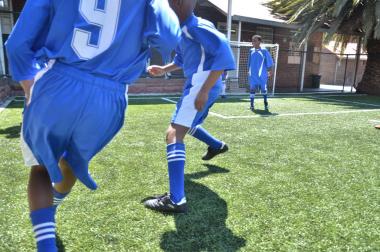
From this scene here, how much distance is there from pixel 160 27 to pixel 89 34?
0.34 m

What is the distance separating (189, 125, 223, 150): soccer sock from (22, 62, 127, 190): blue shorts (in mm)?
2434

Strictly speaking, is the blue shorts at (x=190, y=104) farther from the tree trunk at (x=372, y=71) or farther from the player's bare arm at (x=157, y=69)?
the tree trunk at (x=372, y=71)

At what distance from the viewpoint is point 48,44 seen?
170cm

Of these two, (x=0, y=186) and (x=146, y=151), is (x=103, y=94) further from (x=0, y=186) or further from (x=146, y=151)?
(x=146, y=151)

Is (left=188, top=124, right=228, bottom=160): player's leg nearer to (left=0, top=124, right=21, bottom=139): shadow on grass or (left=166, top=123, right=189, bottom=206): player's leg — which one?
(left=166, top=123, right=189, bottom=206): player's leg

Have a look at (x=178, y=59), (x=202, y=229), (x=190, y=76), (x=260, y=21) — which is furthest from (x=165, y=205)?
(x=260, y=21)

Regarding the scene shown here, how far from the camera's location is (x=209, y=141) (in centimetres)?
434

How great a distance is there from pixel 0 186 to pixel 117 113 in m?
2.23

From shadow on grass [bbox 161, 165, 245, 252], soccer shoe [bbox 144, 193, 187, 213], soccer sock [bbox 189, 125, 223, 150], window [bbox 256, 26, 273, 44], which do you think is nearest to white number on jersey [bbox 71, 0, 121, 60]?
shadow on grass [bbox 161, 165, 245, 252]

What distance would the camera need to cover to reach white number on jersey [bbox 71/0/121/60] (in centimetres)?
167

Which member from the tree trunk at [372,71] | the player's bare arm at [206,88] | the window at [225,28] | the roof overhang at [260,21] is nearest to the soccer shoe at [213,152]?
the player's bare arm at [206,88]

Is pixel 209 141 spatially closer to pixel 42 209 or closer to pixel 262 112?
pixel 42 209

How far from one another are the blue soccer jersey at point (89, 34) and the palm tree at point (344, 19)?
48.4 feet

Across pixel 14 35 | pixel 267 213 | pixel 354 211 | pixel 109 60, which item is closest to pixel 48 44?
pixel 14 35
